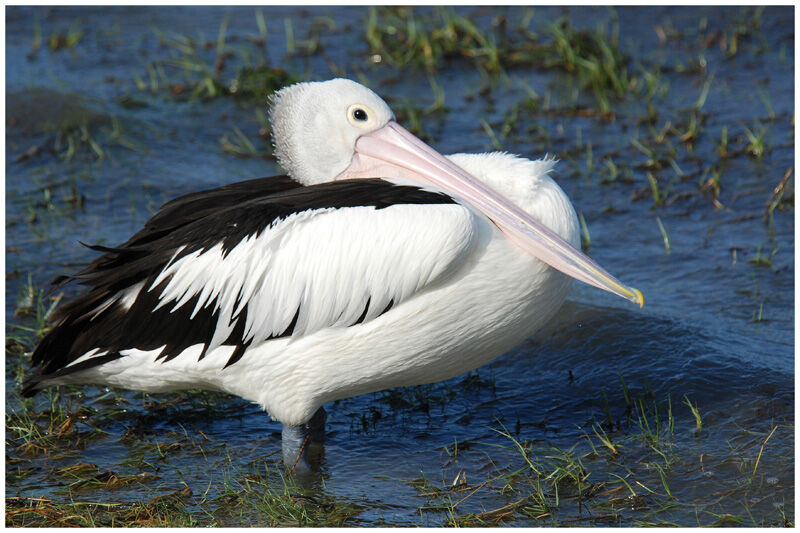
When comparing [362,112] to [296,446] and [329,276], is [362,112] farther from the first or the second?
[296,446]

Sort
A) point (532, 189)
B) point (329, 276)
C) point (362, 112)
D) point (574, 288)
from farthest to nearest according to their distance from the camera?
point (574, 288), point (362, 112), point (532, 189), point (329, 276)

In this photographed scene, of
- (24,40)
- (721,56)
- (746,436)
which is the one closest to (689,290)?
(746,436)

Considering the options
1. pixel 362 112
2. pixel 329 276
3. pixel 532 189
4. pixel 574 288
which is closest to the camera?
pixel 329 276

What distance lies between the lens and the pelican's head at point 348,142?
3.89m

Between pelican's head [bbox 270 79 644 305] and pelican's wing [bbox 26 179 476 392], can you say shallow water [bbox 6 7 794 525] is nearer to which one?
pelican's wing [bbox 26 179 476 392]

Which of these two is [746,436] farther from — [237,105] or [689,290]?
[237,105]

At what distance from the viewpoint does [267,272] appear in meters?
3.76

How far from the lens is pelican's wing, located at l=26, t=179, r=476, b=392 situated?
359cm

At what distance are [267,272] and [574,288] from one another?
2057 mm

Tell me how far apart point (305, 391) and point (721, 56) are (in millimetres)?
5015

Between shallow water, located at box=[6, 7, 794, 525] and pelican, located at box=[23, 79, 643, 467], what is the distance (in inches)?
16.2

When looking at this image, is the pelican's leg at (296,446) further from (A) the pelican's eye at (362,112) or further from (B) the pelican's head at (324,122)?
(A) the pelican's eye at (362,112)

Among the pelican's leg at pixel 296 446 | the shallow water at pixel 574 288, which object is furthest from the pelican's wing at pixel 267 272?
the shallow water at pixel 574 288

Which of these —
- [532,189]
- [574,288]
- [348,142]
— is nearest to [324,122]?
[348,142]
